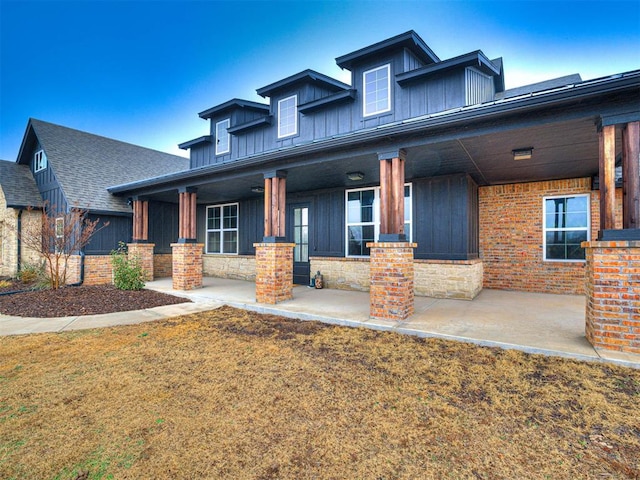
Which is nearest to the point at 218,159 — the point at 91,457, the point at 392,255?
the point at 392,255

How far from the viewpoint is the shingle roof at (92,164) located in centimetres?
1076

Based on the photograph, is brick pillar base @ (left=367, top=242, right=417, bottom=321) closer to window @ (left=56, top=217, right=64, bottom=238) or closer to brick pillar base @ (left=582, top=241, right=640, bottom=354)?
brick pillar base @ (left=582, top=241, right=640, bottom=354)

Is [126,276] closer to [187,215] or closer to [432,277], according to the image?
[187,215]

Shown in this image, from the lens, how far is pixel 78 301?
7.14m

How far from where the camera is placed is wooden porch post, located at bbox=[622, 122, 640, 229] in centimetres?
351

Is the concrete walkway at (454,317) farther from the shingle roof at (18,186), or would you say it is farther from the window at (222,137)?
the shingle roof at (18,186)

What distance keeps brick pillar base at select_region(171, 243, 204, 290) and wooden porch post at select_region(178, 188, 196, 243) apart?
23 centimetres

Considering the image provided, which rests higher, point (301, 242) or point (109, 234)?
point (109, 234)

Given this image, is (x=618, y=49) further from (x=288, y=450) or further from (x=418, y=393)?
(x=288, y=450)

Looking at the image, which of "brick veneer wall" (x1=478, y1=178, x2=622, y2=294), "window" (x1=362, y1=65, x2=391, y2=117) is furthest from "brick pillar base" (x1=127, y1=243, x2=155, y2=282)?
"brick veneer wall" (x1=478, y1=178, x2=622, y2=294)

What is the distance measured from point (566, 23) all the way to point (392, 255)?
513 inches

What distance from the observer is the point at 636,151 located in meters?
3.58

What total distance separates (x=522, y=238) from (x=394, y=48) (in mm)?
6038

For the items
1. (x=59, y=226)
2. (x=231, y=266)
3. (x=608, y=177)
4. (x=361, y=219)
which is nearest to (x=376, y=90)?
(x=361, y=219)
